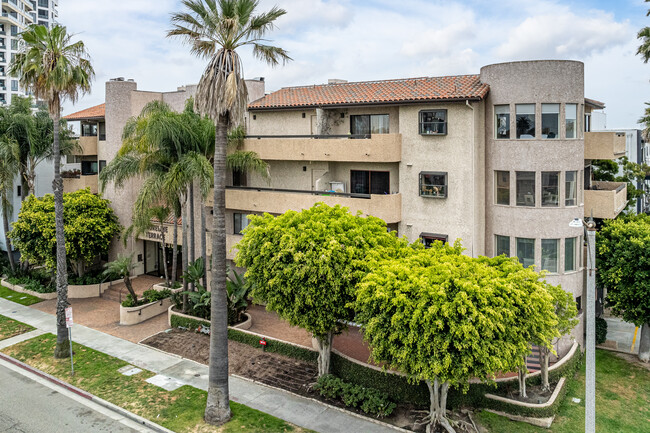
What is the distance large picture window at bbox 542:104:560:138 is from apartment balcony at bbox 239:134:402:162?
669 centimetres

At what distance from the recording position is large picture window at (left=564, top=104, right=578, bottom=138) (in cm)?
2309

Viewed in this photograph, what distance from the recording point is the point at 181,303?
2950cm

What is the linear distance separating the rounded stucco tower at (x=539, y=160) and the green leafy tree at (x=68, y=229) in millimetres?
24238

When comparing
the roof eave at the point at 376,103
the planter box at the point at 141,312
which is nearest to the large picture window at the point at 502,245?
the roof eave at the point at 376,103

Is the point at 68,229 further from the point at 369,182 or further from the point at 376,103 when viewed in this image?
the point at 376,103

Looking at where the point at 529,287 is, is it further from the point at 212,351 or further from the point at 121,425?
the point at 121,425

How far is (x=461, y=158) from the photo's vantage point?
24250 millimetres

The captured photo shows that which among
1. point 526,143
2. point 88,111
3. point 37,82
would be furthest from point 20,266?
point 526,143

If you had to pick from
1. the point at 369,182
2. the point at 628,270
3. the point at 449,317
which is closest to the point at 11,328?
the point at 369,182

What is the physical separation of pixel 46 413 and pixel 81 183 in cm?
2270

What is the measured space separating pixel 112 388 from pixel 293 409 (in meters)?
7.57

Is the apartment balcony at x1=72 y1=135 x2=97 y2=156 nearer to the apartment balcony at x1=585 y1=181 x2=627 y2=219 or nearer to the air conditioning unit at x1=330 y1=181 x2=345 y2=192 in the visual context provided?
the air conditioning unit at x1=330 y1=181 x2=345 y2=192

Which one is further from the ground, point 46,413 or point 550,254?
point 550,254

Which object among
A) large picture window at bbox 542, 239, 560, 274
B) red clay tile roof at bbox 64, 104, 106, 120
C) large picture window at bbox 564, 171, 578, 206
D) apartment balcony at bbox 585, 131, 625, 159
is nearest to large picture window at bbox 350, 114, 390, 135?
large picture window at bbox 564, 171, 578, 206
